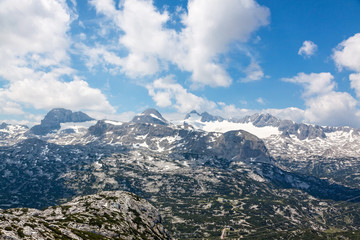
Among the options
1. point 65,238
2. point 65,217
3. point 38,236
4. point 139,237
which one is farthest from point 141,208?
point 38,236

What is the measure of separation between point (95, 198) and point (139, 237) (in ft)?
203

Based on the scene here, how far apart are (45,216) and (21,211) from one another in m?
13.5

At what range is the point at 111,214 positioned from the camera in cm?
16525

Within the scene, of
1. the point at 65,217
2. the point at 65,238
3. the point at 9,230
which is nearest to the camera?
the point at 9,230

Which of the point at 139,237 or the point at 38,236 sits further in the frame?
the point at 139,237

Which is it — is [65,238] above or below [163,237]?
above

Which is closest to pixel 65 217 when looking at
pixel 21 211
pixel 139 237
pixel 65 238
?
pixel 21 211

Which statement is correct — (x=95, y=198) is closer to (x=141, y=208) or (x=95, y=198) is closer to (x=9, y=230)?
(x=141, y=208)

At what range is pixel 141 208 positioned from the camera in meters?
197

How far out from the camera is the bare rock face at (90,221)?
8756cm

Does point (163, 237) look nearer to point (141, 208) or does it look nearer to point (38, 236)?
point (141, 208)

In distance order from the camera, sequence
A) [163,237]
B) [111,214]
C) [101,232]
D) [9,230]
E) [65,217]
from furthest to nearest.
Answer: [163,237] < [111,214] < [65,217] < [101,232] < [9,230]

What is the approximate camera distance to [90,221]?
14162cm

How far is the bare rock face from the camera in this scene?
87562 mm
